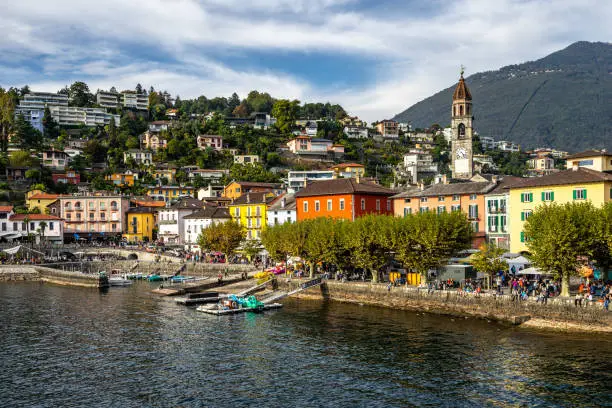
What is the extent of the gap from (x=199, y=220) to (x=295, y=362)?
7482cm

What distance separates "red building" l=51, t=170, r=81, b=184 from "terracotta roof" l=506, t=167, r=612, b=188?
11930cm

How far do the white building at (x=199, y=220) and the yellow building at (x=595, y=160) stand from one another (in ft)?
191

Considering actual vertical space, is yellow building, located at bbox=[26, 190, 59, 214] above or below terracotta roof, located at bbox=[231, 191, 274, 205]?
above

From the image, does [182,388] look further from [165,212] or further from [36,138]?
[36,138]

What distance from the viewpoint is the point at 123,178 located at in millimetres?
157250

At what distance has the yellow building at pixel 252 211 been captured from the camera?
97312 millimetres

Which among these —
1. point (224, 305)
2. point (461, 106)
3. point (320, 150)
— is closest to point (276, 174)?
point (320, 150)

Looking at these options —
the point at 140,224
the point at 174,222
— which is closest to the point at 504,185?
the point at 174,222

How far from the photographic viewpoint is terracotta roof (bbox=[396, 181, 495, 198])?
229 feet

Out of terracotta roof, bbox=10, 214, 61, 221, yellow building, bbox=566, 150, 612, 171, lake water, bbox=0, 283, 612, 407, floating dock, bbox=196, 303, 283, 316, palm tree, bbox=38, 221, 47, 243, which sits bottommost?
lake water, bbox=0, 283, 612, 407

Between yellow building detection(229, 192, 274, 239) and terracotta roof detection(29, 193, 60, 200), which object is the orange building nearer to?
yellow building detection(229, 192, 274, 239)

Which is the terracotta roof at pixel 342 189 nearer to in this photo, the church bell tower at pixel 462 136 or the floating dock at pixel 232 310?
the floating dock at pixel 232 310

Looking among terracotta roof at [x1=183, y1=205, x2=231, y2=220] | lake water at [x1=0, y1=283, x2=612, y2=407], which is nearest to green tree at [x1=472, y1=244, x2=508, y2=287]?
lake water at [x1=0, y1=283, x2=612, y2=407]

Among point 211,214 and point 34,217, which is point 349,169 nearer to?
point 211,214
